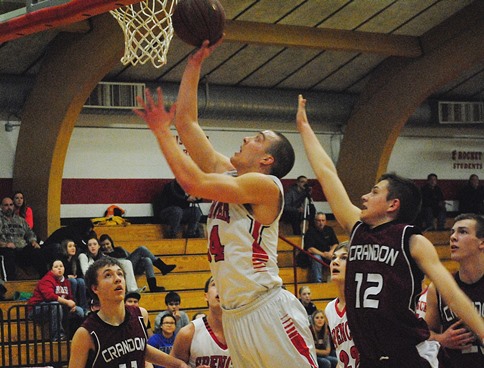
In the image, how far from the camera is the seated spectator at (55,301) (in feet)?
35.1

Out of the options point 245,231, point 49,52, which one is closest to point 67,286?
point 49,52

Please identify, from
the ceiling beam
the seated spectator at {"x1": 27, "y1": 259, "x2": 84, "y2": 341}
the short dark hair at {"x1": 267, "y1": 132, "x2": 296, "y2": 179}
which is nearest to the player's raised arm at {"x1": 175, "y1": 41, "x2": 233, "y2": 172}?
the short dark hair at {"x1": 267, "y1": 132, "x2": 296, "y2": 179}

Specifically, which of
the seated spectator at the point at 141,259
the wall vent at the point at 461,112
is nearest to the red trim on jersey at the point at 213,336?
the seated spectator at the point at 141,259

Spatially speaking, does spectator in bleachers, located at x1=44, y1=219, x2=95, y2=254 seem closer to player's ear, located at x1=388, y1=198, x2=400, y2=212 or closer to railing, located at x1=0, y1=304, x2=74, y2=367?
railing, located at x1=0, y1=304, x2=74, y2=367

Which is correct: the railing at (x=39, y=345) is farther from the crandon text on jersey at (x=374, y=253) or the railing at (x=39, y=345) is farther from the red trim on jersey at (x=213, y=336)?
the crandon text on jersey at (x=374, y=253)

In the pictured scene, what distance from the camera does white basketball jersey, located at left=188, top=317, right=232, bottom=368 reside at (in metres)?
5.54

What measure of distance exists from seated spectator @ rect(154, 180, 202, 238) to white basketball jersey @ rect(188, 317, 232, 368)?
29.5ft

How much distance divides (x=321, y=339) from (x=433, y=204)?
20.9 ft

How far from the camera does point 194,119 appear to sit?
15.2 ft

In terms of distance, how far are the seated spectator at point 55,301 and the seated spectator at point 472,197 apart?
366 inches

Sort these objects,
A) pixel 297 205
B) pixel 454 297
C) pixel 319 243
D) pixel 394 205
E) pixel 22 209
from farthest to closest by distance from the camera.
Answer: pixel 297 205, pixel 319 243, pixel 22 209, pixel 394 205, pixel 454 297

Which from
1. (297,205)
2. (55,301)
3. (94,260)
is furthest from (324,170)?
(297,205)

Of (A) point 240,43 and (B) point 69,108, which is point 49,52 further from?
(A) point 240,43

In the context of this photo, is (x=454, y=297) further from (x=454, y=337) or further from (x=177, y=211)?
(x=177, y=211)
